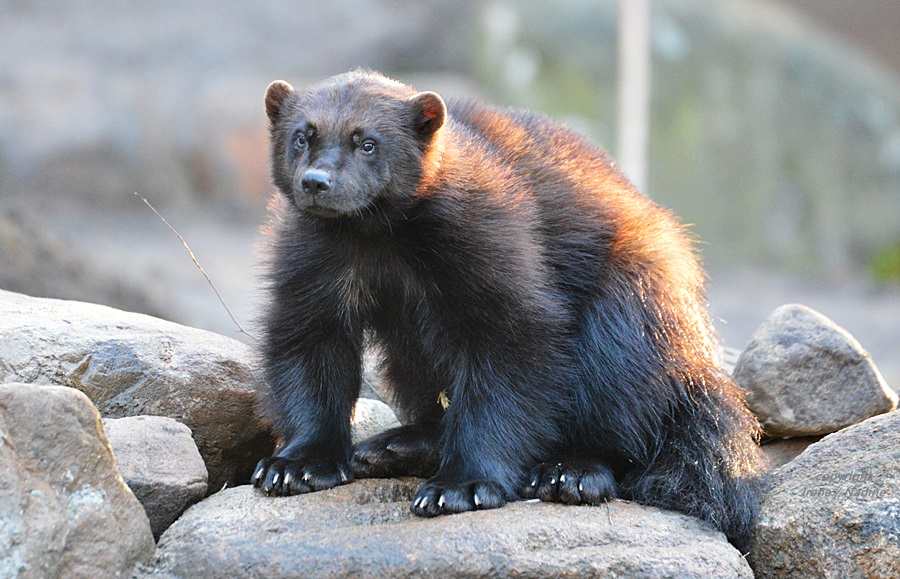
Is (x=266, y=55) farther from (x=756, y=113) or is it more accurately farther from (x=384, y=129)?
(x=384, y=129)

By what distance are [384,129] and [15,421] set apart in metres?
1.90

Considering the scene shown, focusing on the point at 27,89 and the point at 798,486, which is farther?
the point at 27,89

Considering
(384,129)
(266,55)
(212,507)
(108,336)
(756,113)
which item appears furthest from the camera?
(266,55)

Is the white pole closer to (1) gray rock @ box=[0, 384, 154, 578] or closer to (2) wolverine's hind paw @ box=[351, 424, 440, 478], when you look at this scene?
(2) wolverine's hind paw @ box=[351, 424, 440, 478]

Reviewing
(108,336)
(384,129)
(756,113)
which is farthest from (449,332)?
(756,113)

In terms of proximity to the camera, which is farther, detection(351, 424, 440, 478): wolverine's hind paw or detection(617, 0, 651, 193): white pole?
Answer: detection(617, 0, 651, 193): white pole

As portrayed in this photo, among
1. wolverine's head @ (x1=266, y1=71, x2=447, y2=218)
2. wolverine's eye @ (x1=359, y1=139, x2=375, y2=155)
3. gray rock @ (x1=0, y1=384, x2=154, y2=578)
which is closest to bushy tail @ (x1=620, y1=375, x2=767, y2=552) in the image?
wolverine's head @ (x1=266, y1=71, x2=447, y2=218)

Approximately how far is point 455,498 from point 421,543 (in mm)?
460

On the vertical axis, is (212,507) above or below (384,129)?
below

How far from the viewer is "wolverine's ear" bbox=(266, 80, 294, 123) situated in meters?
4.85

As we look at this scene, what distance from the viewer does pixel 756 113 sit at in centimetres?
1642

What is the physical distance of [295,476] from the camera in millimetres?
4461

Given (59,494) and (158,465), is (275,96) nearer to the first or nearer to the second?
(158,465)

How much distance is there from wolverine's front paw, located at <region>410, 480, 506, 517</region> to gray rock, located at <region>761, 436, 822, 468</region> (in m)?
1.85
